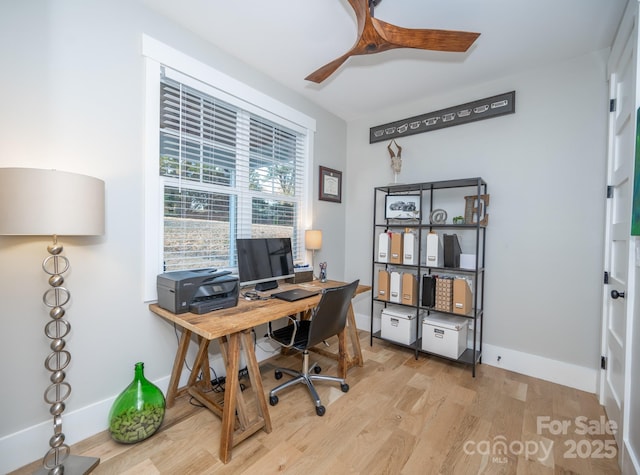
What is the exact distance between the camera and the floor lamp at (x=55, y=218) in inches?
47.5

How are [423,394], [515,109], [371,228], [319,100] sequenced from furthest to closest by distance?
[371,228], [319,100], [515,109], [423,394]

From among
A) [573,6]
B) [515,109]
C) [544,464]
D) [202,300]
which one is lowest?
[544,464]

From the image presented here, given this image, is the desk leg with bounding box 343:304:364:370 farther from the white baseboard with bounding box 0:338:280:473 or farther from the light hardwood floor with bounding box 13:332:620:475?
the white baseboard with bounding box 0:338:280:473

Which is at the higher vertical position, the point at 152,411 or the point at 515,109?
the point at 515,109

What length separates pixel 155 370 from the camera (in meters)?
1.98

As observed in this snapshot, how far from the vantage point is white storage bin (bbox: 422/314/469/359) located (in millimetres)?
2561

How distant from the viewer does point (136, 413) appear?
5.32ft

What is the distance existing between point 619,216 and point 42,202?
3.34m

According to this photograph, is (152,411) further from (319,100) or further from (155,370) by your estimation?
(319,100)

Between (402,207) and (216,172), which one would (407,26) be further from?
(216,172)

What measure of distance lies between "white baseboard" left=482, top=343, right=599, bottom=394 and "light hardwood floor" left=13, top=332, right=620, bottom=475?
0.32ft

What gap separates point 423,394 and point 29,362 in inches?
98.7

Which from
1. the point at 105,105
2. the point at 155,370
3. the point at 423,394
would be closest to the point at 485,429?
the point at 423,394

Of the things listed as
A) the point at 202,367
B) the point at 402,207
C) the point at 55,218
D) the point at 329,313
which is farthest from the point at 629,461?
the point at 55,218
